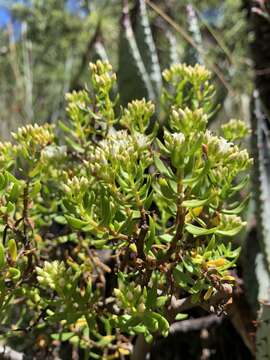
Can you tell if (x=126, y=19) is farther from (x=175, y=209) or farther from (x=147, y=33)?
(x=175, y=209)

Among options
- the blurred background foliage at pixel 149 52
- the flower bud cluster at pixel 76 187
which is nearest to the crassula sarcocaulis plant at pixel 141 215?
the flower bud cluster at pixel 76 187

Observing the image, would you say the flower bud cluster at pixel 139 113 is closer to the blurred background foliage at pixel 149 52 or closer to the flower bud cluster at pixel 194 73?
the flower bud cluster at pixel 194 73

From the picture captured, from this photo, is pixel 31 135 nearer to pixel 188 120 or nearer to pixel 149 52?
pixel 188 120

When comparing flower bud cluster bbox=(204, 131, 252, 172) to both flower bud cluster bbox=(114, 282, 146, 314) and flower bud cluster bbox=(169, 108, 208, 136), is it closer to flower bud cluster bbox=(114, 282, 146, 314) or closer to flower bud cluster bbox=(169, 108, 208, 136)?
flower bud cluster bbox=(169, 108, 208, 136)

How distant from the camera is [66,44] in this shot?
11.7 feet

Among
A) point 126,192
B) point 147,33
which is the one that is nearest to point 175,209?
point 126,192

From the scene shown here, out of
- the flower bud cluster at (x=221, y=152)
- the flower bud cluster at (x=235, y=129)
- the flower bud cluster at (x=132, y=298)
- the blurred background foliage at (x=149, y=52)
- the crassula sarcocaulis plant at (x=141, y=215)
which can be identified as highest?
the blurred background foliage at (x=149, y=52)

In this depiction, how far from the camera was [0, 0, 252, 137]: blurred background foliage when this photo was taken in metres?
1.98

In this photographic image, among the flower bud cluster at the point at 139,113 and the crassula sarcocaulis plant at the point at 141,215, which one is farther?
the flower bud cluster at the point at 139,113

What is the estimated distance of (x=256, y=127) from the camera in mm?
969

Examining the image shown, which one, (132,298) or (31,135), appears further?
(31,135)

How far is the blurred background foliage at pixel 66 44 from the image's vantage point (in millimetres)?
1980

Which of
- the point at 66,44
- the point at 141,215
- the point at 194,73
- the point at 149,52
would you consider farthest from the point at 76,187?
the point at 66,44

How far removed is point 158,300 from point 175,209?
9 cm
